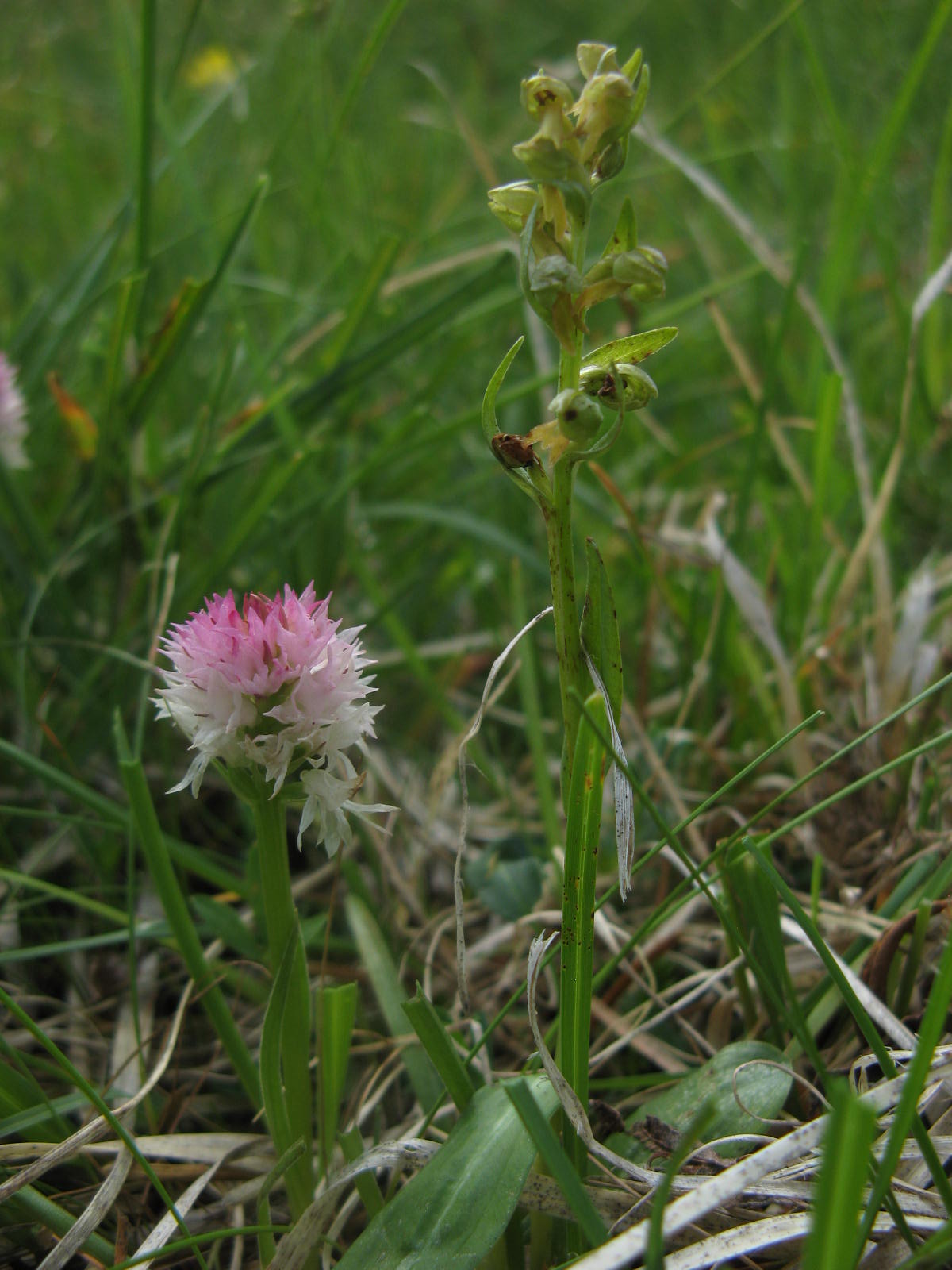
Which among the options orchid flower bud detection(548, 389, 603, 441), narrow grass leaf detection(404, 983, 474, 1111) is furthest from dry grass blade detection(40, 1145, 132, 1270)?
orchid flower bud detection(548, 389, 603, 441)

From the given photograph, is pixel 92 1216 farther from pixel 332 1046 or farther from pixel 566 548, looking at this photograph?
pixel 566 548

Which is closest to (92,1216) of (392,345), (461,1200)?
(461,1200)

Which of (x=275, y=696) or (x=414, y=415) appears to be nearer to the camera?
(x=275, y=696)

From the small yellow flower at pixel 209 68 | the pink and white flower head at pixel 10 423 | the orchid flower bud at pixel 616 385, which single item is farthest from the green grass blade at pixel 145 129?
the small yellow flower at pixel 209 68

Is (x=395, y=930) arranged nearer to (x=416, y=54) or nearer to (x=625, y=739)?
(x=625, y=739)

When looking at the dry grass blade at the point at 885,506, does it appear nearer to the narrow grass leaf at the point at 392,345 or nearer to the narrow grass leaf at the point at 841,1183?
the narrow grass leaf at the point at 392,345

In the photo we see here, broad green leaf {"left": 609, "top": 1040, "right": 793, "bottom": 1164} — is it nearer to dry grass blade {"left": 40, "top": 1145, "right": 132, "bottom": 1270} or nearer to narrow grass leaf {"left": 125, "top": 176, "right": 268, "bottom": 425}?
dry grass blade {"left": 40, "top": 1145, "right": 132, "bottom": 1270}
